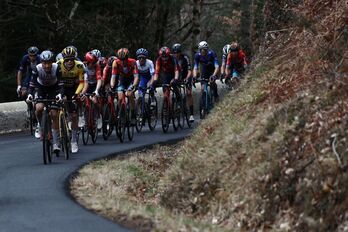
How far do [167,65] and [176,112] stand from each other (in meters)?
1.27

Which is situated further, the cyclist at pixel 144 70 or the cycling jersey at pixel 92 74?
the cyclist at pixel 144 70

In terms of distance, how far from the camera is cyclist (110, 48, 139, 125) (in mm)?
19266

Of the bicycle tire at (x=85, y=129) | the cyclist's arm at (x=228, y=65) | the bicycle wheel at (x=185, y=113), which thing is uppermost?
the cyclist's arm at (x=228, y=65)

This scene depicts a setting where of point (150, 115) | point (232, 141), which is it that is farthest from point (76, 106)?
point (232, 141)

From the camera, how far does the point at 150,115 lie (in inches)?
839

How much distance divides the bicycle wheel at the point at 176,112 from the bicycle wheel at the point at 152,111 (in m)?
0.49

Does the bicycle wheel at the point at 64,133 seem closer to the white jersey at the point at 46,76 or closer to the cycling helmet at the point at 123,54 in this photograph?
the white jersey at the point at 46,76

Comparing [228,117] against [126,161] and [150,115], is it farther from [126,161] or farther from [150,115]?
[150,115]

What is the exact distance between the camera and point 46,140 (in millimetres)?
14750

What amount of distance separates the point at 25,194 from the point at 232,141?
318cm

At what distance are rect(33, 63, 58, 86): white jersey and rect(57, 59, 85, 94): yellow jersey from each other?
84 centimetres

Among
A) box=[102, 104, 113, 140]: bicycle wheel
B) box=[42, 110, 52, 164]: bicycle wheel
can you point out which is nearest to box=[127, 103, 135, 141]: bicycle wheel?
box=[102, 104, 113, 140]: bicycle wheel

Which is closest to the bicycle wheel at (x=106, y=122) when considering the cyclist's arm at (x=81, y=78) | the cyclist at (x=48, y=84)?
the cyclist's arm at (x=81, y=78)

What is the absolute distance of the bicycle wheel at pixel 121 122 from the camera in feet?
61.4
